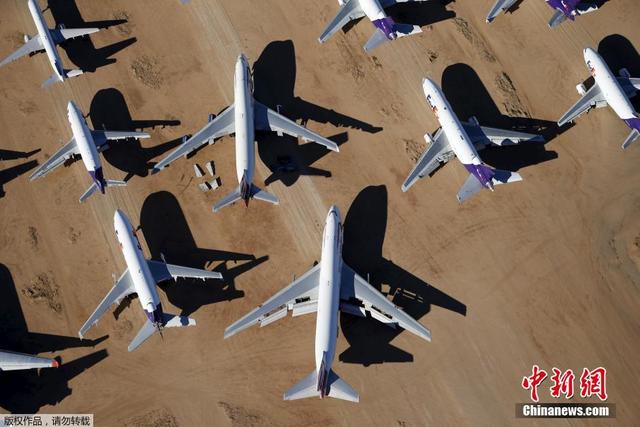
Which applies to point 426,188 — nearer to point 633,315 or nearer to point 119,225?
point 633,315

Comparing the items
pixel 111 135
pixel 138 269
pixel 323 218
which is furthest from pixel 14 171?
pixel 323 218

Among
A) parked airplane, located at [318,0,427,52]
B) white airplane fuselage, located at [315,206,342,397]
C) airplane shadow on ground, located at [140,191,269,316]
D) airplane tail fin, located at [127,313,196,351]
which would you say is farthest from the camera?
parked airplane, located at [318,0,427,52]

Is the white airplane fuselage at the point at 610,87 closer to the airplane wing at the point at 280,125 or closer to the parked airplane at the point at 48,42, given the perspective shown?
the airplane wing at the point at 280,125

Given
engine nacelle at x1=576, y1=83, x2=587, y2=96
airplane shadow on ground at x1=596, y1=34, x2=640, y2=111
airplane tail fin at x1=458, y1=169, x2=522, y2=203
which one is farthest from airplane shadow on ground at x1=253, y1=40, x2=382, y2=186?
airplane shadow on ground at x1=596, y1=34, x2=640, y2=111

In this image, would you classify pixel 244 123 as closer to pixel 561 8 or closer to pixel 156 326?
pixel 156 326

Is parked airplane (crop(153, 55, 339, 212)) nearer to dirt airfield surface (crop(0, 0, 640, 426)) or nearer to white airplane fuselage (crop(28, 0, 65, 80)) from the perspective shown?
dirt airfield surface (crop(0, 0, 640, 426))
